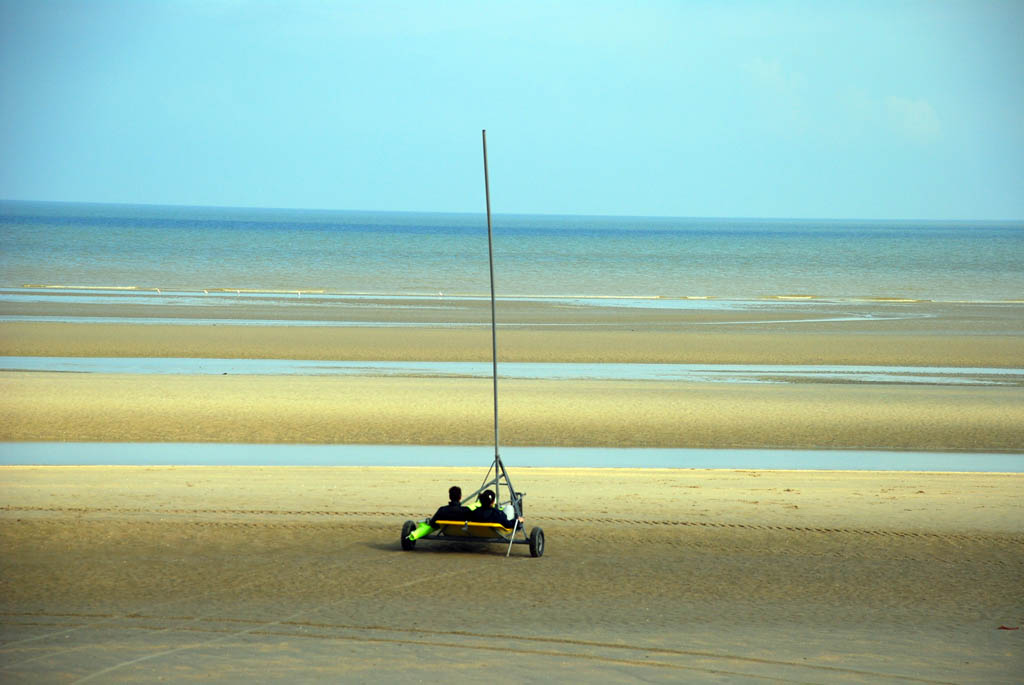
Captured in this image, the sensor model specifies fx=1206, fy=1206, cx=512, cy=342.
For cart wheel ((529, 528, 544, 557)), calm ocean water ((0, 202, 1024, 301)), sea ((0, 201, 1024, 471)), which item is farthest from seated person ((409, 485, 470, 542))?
calm ocean water ((0, 202, 1024, 301))

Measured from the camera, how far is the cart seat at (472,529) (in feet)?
36.1

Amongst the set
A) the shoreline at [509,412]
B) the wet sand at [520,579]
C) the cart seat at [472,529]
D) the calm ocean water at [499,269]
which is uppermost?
the calm ocean water at [499,269]

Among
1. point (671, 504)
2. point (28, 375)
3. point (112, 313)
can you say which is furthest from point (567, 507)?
point (112, 313)

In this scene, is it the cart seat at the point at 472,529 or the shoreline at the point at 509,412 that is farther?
the shoreline at the point at 509,412

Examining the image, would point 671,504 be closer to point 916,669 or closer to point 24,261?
point 916,669

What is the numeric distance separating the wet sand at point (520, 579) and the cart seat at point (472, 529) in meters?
0.27

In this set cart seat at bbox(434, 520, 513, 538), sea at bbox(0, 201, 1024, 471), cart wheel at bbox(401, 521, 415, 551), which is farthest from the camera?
sea at bbox(0, 201, 1024, 471)

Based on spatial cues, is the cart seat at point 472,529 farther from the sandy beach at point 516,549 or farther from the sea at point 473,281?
the sea at point 473,281

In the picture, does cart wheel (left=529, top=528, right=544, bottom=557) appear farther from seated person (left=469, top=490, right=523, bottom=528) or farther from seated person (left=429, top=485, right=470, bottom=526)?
seated person (left=429, top=485, right=470, bottom=526)

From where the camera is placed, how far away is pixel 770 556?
11414 mm

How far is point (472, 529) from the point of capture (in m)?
11.1

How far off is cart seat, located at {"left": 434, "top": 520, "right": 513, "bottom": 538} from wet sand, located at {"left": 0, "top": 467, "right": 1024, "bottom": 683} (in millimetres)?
268

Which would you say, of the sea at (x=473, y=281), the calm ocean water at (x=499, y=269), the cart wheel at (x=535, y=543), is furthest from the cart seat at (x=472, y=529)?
the calm ocean water at (x=499, y=269)

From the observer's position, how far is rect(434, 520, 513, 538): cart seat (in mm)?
11000
